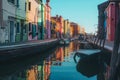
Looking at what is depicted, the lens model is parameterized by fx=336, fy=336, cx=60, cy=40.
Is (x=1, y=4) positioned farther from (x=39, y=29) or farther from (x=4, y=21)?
(x=39, y=29)

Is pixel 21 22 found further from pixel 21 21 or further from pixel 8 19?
pixel 8 19

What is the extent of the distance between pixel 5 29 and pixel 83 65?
9.69 m

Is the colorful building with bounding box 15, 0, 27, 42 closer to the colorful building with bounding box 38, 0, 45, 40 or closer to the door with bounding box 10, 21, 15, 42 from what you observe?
the door with bounding box 10, 21, 15, 42

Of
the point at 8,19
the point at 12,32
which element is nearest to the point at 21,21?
the point at 12,32

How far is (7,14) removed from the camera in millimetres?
29672

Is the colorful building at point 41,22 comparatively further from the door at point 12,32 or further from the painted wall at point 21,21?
the door at point 12,32

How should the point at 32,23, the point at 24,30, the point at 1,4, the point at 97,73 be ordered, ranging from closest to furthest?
the point at 97,73 → the point at 1,4 → the point at 24,30 → the point at 32,23

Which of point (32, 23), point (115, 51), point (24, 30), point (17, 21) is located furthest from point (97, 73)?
point (32, 23)

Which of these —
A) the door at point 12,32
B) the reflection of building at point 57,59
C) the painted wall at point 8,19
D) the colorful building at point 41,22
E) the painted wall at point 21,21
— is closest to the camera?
the reflection of building at point 57,59

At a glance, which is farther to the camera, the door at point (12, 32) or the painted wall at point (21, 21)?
the painted wall at point (21, 21)

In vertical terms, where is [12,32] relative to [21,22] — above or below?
below

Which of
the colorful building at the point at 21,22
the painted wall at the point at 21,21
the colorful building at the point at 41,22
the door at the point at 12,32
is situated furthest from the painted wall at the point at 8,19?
the colorful building at the point at 41,22

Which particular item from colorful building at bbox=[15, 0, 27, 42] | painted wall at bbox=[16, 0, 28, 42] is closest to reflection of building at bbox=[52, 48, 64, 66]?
colorful building at bbox=[15, 0, 27, 42]

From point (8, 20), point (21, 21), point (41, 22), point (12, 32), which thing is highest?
point (41, 22)
